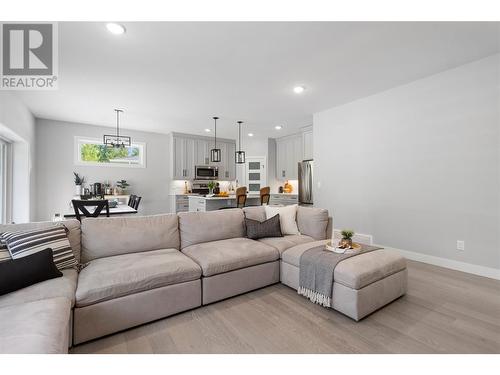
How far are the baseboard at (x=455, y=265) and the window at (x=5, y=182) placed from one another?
6.76 meters

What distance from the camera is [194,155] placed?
7148 mm

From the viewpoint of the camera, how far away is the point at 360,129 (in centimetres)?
416

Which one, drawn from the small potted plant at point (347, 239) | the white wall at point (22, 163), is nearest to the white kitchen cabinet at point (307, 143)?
the small potted plant at point (347, 239)

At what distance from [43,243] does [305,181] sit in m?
5.05

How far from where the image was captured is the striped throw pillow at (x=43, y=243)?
174cm

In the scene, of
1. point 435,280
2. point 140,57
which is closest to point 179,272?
point 140,57

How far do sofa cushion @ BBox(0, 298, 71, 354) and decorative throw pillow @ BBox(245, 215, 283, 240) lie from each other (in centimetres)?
199

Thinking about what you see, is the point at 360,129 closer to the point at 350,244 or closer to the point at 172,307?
the point at 350,244

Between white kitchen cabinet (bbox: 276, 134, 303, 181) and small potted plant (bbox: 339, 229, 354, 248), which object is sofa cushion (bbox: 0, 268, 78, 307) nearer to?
small potted plant (bbox: 339, 229, 354, 248)

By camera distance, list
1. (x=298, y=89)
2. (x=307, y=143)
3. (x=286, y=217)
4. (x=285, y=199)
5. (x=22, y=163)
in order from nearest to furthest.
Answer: (x=286, y=217), (x=298, y=89), (x=22, y=163), (x=307, y=143), (x=285, y=199)

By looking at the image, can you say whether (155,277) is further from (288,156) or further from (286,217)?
(288,156)

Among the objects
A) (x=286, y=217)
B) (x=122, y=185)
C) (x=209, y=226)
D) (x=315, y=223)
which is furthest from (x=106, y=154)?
(x=315, y=223)

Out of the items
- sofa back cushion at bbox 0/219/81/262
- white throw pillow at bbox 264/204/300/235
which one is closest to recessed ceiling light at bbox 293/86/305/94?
white throw pillow at bbox 264/204/300/235
